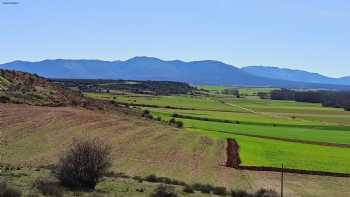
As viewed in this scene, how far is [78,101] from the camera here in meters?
76.4

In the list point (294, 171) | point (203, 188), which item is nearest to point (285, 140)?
point (294, 171)

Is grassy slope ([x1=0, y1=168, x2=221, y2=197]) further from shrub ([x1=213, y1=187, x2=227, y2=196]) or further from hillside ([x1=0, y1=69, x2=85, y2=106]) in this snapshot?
hillside ([x1=0, y1=69, x2=85, y2=106])

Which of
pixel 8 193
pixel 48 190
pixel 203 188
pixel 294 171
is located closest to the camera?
pixel 8 193

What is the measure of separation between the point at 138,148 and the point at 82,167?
22940mm

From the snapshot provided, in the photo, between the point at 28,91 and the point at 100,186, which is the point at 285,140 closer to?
the point at 28,91

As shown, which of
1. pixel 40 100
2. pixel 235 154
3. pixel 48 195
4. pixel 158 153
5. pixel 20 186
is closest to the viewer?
pixel 48 195

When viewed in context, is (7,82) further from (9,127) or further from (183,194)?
(183,194)

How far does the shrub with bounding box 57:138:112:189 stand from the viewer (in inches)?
1005

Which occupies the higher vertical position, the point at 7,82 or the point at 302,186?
the point at 7,82

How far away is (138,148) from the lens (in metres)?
48.5

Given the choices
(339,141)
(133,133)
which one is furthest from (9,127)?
(339,141)

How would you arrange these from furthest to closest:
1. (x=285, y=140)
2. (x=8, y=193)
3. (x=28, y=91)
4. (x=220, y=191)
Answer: (x=28, y=91) → (x=285, y=140) → (x=220, y=191) → (x=8, y=193)

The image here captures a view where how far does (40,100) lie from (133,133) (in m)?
16.7

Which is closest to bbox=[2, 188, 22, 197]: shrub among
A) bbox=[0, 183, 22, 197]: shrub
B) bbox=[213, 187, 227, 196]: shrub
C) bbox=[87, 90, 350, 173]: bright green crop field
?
bbox=[0, 183, 22, 197]: shrub
